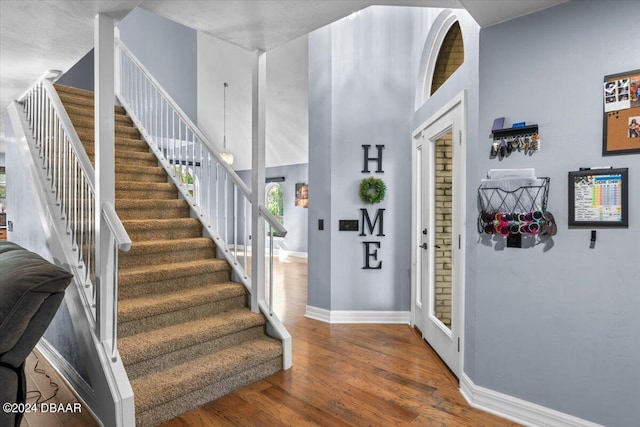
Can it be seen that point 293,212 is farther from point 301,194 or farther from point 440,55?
point 440,55

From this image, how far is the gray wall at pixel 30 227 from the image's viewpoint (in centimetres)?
249

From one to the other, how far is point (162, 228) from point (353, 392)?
209 cm

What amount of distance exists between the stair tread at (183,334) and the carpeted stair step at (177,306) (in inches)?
1.8

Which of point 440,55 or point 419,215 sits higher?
point 440,55

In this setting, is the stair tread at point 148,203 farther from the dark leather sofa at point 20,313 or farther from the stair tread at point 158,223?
the dark leather sofa at point 20,313

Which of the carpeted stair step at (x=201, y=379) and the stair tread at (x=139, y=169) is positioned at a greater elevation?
the stair tread at (x=139, y=169)

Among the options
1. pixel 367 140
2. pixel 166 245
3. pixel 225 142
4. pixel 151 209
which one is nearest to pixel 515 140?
pixel 367 140

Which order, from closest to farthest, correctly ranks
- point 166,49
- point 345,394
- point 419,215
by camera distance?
1. point 345,394
2. point 419,215
3. point 166,49

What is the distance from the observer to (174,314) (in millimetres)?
2652

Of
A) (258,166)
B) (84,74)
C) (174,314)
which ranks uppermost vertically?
(84,74)

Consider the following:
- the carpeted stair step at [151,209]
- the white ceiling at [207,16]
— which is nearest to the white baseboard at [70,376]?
the carpeted stair step at [151,209]

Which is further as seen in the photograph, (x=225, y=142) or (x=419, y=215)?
(x=225, y=142)

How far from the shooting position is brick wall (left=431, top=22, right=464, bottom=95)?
119 inches

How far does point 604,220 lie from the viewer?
1882mm
